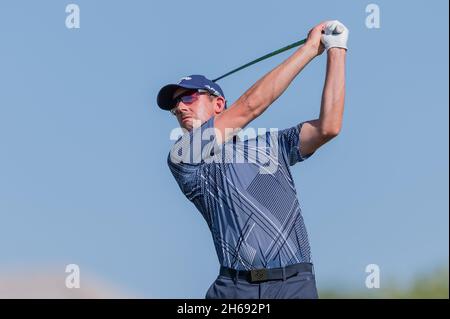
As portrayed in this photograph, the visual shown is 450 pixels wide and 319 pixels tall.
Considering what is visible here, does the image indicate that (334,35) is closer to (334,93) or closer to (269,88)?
(334,93)

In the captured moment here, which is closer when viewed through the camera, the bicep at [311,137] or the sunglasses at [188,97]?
the bicep at [311,137]

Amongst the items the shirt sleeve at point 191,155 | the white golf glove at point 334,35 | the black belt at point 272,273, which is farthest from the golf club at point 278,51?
the black belt at point 272,273

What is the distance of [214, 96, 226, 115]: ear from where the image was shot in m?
12.1

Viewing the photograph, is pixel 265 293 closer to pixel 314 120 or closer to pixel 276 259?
pixel 276 259

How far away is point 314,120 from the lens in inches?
441

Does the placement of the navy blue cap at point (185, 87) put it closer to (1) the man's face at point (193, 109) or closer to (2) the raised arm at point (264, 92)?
(1) the man's face at point (193, 109)

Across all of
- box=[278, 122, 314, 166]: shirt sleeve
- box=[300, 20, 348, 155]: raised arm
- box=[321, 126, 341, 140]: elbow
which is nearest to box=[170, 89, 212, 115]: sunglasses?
box=[278, 122, 314, 166]: shirt sleeve

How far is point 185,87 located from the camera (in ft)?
39.3

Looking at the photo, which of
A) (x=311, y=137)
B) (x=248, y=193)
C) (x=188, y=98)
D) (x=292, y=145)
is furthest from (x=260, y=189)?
(x=188, y=98)

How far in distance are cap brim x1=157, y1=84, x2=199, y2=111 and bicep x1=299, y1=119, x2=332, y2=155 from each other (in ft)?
4.32

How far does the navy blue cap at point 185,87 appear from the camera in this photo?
12.0 meters

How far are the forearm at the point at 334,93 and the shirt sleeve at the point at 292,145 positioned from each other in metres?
0.44
